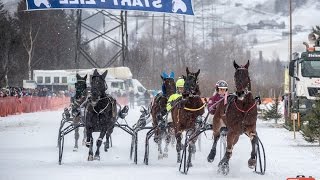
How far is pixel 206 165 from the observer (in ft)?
59.0

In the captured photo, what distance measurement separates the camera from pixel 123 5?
4219 cm

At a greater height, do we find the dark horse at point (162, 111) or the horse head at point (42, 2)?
the horse head at point (42, 2)

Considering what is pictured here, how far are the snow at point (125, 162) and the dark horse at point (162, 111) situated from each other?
519 millimetres

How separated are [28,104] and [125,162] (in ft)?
104

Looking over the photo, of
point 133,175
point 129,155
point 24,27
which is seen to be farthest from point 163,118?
point 24,27

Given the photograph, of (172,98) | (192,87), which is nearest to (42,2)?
(172,98)

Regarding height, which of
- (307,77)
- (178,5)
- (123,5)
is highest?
(123,5)

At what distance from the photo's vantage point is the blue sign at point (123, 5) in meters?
40.3

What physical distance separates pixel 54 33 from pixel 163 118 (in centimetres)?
7175

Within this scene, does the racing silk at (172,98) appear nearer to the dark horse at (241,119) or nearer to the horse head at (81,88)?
the dark horse at (241,119)

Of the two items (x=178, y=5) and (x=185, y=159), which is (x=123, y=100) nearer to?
(x=178, y=5)

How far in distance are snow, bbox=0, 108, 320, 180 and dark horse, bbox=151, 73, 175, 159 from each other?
519 millimetres

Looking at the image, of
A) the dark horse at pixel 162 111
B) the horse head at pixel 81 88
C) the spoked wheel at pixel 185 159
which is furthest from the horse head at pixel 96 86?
the horse head at pixel 81 88

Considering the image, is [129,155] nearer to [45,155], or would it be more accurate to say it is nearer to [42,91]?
[45,155]
